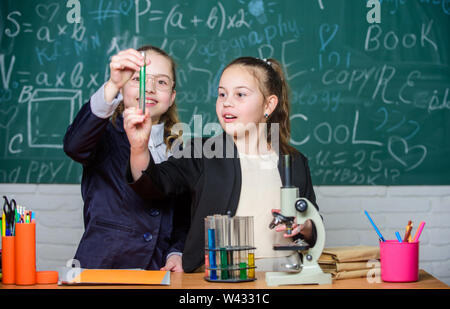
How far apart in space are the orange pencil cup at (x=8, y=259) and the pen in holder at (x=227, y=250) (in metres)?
0.50

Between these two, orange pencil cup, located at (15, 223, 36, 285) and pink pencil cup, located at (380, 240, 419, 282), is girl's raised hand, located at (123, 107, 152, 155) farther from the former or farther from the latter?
pink pencil cup, located at (380, 240, 419, 282)

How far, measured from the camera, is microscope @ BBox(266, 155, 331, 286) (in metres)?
1.50

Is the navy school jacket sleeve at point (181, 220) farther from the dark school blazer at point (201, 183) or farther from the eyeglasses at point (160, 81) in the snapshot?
the eyeglasses at point (160, 81)

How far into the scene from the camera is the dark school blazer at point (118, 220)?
2031mm

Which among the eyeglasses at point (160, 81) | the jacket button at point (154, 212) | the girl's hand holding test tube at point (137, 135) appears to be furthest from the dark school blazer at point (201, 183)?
the eyeglasses at point (160, 81)

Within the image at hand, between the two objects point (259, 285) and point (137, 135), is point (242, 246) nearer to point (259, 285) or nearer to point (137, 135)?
point (259, 285)

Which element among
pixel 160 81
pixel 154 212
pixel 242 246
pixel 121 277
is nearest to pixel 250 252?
pixel 242 246

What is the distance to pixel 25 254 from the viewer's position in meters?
1.50

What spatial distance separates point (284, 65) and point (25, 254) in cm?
196

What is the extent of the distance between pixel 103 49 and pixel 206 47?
0.55m

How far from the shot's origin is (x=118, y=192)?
2062 mm

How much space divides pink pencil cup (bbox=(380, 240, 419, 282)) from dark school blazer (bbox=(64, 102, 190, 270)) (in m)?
0.77
